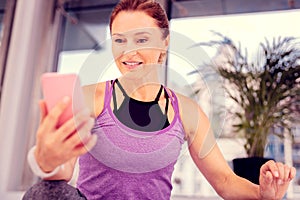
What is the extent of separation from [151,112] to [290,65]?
74 cm

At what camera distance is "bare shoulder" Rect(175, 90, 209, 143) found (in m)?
0.58

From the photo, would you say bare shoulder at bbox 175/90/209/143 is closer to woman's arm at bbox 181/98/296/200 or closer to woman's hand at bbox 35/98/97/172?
woman's arm at bbox 181/98/296/200

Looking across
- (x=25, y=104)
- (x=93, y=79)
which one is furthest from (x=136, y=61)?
(x=25, y=104)

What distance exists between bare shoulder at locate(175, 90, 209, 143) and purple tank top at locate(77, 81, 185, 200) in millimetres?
12

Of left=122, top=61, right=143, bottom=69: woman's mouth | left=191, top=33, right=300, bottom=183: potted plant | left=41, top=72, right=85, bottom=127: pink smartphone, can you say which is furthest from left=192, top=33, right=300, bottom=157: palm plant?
left=41, top=72, right=85, bottom=127: pink smartphone

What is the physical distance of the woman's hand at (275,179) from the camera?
0.52 meters

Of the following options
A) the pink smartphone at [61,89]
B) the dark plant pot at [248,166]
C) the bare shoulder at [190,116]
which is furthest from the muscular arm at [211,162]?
the dark plant pot at [248,166]

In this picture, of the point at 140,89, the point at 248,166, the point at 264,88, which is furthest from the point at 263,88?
the point at 140,89

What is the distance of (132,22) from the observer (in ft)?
1.75

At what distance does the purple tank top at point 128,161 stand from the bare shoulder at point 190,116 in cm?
1

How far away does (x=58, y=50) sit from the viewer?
5.86 feet

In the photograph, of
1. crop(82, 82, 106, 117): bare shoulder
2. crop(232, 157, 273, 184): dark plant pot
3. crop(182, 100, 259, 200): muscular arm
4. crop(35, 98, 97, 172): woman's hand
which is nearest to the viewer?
crop(35, 98, 97, 172): woman's hand

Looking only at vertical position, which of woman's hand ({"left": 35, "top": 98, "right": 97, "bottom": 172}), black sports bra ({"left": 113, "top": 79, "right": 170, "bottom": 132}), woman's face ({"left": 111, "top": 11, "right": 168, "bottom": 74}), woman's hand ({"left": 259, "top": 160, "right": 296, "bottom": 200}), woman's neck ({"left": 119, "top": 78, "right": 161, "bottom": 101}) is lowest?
woman's hand ({"left": 259, "top": 160, "right": 296, "bottom": 200})

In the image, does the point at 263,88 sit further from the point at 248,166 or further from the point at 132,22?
the point at 132,22
